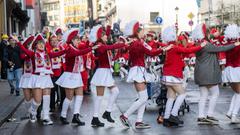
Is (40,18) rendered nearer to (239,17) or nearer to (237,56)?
(239,17)

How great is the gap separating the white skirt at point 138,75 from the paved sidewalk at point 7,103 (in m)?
3.27

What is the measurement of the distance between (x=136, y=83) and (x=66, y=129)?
67.2 inches

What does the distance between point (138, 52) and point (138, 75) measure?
0.45m

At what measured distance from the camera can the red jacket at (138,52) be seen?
36.4ft

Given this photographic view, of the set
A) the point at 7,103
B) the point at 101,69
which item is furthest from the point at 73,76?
the point at 7,103

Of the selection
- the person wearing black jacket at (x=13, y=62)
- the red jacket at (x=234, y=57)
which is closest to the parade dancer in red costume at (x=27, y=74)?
the red jacket at (x=234, y=57)

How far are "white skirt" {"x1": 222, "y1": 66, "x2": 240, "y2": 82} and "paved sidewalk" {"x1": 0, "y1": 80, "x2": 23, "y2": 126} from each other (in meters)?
4.97

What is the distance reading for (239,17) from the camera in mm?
41719

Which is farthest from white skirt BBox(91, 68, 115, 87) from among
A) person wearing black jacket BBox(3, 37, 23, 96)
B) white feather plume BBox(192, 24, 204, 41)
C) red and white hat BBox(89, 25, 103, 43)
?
person wearing black jacket BBox(3, 37, 23, 96)

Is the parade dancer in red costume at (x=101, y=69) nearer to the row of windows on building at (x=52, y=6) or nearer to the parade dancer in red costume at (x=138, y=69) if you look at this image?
the parade dancer in red costume at (x=138, y=69)

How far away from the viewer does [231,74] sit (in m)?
11.7

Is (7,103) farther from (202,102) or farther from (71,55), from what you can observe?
(202,102)

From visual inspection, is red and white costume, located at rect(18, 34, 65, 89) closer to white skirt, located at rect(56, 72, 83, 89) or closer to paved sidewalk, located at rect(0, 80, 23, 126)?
white skirt, located at rect(56, 72, 83, 89)

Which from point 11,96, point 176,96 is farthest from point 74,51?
point 11,96
